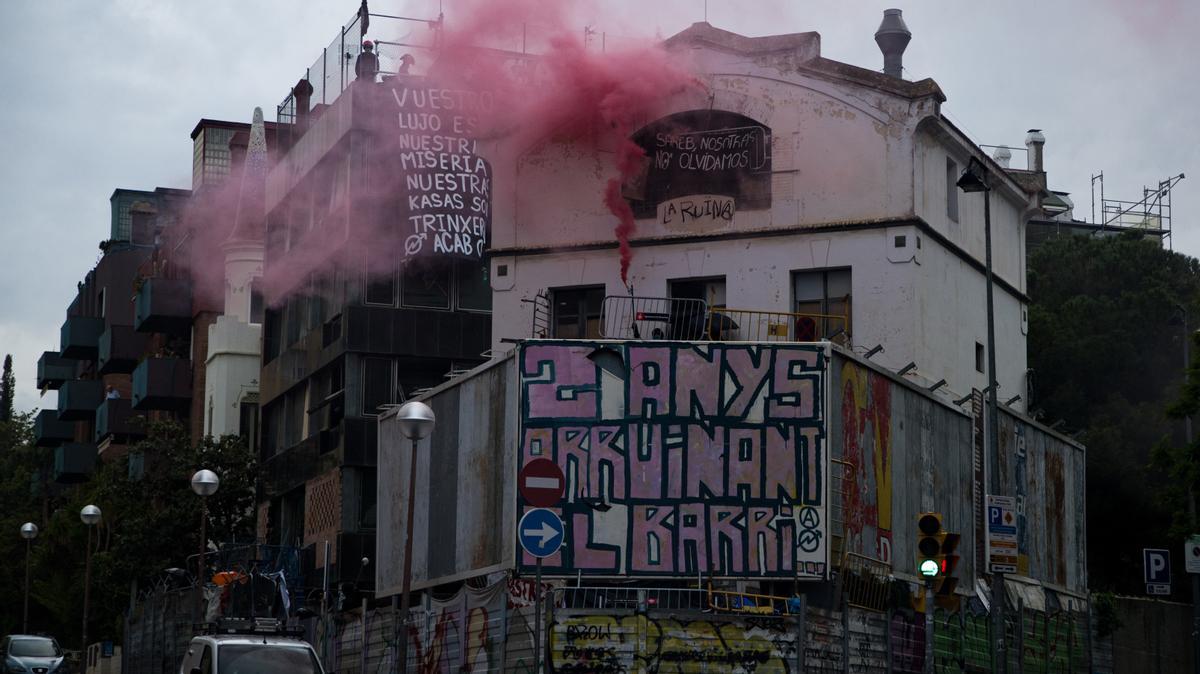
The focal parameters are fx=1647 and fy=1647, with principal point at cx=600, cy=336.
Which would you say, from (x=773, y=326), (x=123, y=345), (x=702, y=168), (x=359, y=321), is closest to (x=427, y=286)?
(x=359, y=321)

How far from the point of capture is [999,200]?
42500 millimetres

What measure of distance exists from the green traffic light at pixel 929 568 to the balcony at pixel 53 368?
85810 mm

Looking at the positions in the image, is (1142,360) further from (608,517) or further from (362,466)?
(608,517)

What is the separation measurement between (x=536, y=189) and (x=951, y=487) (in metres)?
11.8

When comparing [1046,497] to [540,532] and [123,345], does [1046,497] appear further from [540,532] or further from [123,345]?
[123,345]

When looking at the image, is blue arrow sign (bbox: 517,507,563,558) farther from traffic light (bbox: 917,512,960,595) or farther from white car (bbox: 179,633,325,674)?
traffic light (bbox: 917,512,960,595)

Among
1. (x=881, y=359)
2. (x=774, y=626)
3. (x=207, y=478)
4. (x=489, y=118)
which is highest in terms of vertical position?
(x=489, y=118)

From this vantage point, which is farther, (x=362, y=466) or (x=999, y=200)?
(x=362, y=466)

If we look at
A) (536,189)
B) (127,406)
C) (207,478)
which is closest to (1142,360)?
(536,189)

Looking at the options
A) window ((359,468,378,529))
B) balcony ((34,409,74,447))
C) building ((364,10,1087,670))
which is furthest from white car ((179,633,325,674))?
balcony ((34,409,74,447))

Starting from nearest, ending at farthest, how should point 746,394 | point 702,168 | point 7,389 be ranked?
point 746,394, point 702,168, point 7,389

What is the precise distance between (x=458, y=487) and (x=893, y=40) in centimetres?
1625

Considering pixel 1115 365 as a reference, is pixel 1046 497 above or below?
below

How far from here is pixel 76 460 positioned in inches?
3265
